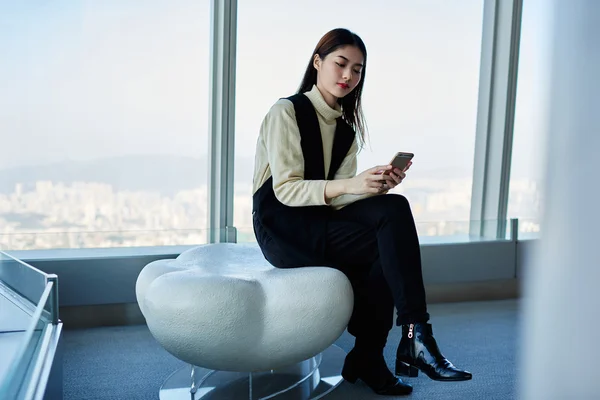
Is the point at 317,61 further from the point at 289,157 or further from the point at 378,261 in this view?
the point at 378,261

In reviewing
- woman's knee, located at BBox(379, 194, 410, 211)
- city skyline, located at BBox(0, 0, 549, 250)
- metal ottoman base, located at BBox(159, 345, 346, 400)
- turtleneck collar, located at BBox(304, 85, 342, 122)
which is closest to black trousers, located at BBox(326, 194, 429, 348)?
woman's knee, located at BBox(379, 194, 410, 211)

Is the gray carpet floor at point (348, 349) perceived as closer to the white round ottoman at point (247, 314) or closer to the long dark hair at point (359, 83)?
the white round ottoman at point (247, 314)

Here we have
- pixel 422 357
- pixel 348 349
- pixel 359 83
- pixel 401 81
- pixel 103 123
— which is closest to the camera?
pixel 422 357

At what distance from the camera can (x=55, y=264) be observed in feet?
9.38

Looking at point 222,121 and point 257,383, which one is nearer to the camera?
point 257,383

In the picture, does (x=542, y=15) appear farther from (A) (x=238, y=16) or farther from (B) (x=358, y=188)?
(A) (x=238, y=16)

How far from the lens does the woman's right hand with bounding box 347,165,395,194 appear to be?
2045 millimetres

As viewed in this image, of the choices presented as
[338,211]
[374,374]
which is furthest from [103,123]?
[374,374]

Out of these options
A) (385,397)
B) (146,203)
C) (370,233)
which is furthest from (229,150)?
(385,397)

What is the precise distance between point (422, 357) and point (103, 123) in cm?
188

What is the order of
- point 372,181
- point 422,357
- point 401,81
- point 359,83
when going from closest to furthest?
point 422,357, point 372,181, point 359,83, point 401,81

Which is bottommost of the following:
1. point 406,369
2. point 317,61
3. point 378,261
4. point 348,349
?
point 348,349

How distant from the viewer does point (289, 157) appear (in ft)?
7.21

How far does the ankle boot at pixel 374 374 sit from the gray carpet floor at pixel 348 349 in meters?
0.03
